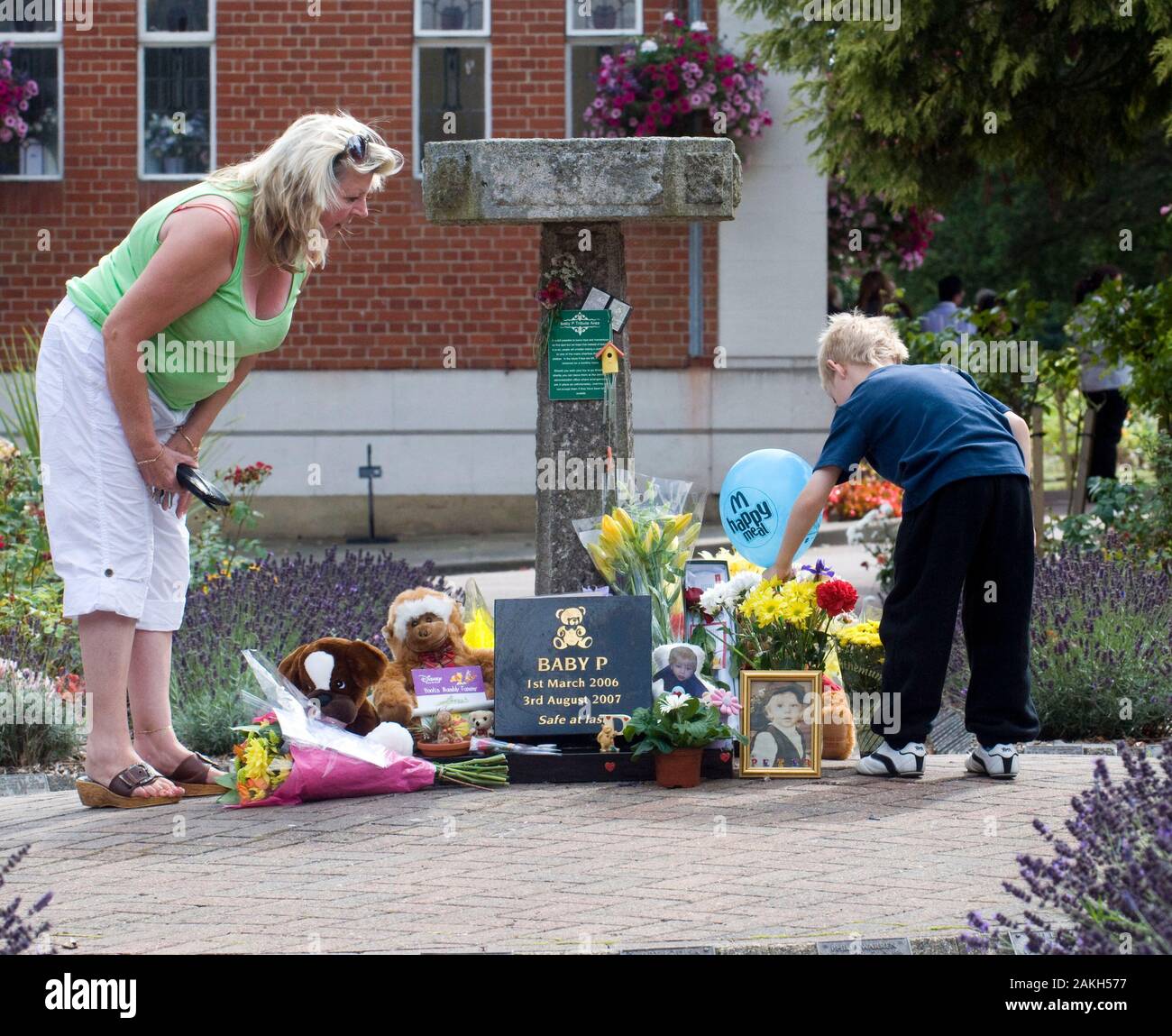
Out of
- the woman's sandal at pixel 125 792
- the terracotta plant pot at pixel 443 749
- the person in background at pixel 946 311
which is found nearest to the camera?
the woman's sandal at pixel 125 792

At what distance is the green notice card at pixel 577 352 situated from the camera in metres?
6.23

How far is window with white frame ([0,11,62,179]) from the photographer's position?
1480 centimetres

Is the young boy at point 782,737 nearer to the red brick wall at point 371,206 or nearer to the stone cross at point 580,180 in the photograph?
the stone cross at point 580,180

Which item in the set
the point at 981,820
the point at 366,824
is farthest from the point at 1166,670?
the point at 366,824

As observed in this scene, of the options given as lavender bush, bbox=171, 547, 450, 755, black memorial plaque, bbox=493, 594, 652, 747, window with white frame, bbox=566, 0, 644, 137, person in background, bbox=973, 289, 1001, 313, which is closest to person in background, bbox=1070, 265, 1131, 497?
person in background, bbox=973, 289, 1001, 313

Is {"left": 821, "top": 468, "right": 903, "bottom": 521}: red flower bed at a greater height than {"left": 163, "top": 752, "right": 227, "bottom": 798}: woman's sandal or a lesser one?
greater

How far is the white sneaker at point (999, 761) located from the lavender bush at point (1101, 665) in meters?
1.21

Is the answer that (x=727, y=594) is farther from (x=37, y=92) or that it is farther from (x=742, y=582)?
(x=37, y=92)

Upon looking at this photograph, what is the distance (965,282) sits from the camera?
101 ft

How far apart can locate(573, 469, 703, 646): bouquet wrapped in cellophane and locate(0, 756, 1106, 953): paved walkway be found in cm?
71

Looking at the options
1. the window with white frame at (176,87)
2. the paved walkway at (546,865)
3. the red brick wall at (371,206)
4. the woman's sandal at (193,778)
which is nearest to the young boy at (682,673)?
the paved walkway at (546,865)

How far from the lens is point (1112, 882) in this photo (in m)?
3.22

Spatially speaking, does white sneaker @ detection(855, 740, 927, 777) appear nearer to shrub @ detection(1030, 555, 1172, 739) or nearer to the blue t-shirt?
the blue t-shirt
